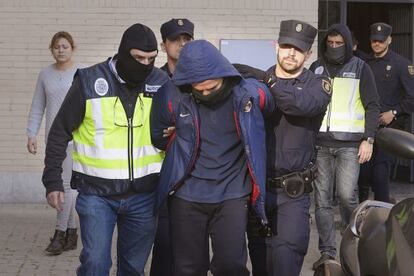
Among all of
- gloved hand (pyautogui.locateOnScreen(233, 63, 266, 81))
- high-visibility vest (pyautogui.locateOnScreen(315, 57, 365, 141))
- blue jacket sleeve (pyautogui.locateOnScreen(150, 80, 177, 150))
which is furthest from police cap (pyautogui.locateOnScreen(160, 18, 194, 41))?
high-visibility vest (pyautogui.locateOnScreen(315, 57, 365, 141))

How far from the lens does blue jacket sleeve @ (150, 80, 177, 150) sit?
4555 millimetres

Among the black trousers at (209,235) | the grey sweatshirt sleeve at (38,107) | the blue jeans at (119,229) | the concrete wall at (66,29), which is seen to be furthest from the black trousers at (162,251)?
the concrete wall at (66,29)

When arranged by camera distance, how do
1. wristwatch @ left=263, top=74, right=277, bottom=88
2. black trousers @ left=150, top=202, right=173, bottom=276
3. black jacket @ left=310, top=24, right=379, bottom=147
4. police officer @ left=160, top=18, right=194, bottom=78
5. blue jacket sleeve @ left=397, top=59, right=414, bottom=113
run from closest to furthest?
wristwatch @ left=263, top=74, right=277, bottom=88, black trousers @ left=150, top=202, right=173, bottom=276, police officer @ left=160, top=18, right=194, bottom=78, black jacket @ left=310, top=24, right=379, bottom=147, blue jacket sleeve @ left=397, top=59, right=414, bottom=113

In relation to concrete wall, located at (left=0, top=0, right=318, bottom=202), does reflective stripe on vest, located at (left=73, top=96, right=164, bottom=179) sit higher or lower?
lower

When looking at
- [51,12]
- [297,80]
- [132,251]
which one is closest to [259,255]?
[132,251]

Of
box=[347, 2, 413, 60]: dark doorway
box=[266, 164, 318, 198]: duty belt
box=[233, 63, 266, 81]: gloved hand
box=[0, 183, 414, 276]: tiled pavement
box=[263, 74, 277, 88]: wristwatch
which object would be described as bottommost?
box=[0, 183, 414, 276]: tiled pavement

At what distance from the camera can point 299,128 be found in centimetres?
476

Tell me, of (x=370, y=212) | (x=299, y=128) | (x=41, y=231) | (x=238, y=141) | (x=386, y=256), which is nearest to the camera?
(x=386, y=256)

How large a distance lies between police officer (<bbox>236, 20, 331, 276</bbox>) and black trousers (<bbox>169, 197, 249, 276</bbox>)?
329 millimetres

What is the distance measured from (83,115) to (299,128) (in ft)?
4.07

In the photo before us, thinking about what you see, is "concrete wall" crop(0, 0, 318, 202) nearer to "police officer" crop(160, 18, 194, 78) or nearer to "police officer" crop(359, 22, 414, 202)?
"police officer" crop(359, 22, 414, 202)

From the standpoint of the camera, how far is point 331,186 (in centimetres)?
665

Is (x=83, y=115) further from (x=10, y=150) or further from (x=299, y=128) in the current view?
(x=10, y=150)

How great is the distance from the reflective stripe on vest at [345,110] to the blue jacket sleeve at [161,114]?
86.6 inches
